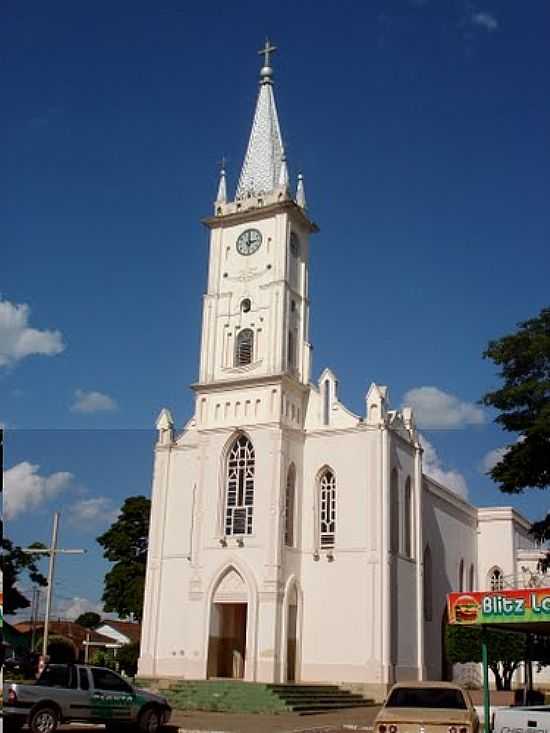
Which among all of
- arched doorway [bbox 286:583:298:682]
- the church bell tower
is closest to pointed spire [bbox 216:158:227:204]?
the church bell tower

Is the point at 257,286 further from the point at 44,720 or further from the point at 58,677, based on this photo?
the point at 44,720

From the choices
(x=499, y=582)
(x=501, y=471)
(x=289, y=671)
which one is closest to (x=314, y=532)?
(x=289, y=671)

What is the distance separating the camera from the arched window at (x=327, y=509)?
3384 cm

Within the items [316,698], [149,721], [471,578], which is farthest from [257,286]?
[149,721]

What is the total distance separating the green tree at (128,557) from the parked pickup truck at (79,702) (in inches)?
1058

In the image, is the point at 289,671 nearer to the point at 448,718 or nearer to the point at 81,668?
the point at 81,668

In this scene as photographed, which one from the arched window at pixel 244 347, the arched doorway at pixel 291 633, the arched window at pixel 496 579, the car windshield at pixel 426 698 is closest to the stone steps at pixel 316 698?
the arched doorway at pixel 291 633

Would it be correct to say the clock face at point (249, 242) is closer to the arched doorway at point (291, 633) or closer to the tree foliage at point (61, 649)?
the arched doorway at point (291, 633)

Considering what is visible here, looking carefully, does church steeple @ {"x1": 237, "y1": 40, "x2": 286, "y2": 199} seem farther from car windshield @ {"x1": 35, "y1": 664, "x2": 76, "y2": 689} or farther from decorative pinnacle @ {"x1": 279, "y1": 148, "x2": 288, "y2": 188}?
car windshield @ {"x1": 35, "y1": 664, "x2": 76, "y2": 689}

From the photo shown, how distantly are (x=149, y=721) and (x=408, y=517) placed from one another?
62.2 feet

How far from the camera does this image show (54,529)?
31.3 m

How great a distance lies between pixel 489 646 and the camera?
1419 inches

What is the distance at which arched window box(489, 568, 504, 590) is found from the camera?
44.3 m

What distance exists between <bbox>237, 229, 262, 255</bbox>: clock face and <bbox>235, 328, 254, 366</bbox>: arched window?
3.60 m
